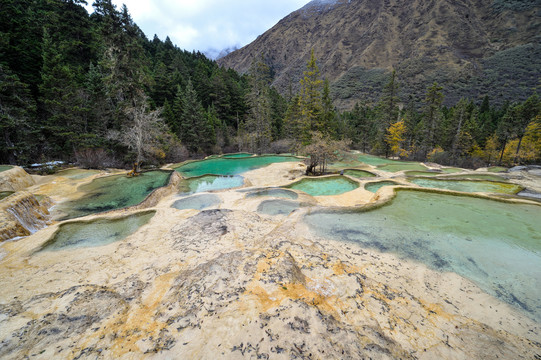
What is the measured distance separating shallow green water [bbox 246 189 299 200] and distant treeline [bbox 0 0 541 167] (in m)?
7.06

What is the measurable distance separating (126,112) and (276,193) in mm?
14586

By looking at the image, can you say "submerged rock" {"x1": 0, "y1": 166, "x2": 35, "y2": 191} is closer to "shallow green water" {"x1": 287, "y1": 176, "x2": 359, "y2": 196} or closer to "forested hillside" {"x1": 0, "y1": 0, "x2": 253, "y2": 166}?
"forested hillside" {"x1": 0, "y1": 0, "x2": 253, "y2": 166}

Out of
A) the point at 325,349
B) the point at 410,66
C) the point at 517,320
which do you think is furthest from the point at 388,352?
the point at 410,66

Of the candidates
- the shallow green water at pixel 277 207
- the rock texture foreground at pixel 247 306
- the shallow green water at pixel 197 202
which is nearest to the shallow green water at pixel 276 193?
the shallow green water at pixel 277 207

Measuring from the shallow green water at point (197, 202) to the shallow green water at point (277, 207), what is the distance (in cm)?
242

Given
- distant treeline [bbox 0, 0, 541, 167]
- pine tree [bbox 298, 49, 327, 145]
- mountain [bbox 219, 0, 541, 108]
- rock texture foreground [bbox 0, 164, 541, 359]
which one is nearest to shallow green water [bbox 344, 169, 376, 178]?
distant treeline [bbox 0, 0, 541, 167]

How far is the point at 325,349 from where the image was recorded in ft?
9.45

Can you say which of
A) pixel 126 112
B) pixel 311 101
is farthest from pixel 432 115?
pixel 126 112

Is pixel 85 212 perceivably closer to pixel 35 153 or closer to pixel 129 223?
pixel 129 223

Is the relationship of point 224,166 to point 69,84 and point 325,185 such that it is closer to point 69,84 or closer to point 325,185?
point 325,185

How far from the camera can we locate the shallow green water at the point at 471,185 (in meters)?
11.0

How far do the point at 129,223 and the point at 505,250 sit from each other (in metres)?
12.3

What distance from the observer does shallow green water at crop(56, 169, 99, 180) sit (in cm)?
1403

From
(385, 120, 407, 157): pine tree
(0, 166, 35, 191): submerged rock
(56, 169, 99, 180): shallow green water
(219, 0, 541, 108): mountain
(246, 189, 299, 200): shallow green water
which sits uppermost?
(219, 0, 541, 108): mountain
